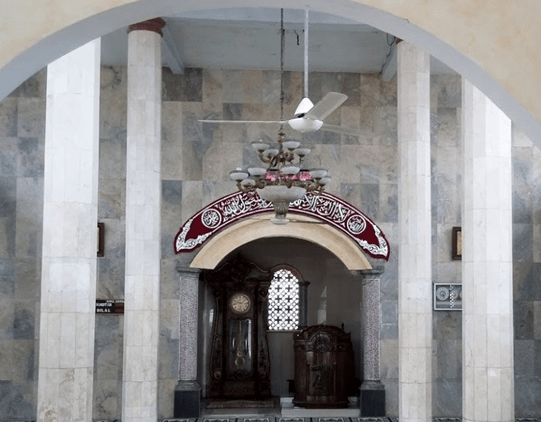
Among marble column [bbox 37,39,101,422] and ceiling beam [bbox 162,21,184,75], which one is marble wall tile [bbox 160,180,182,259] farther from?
marble column [bbox 37,39,101,422]

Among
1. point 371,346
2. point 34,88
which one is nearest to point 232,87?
point 34,88

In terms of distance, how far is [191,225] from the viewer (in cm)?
1168

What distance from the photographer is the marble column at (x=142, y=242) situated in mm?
8953

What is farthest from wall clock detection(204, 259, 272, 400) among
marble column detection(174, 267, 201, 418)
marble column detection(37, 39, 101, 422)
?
marble column detection(37, 39, 101, 422)

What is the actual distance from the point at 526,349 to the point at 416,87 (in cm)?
458

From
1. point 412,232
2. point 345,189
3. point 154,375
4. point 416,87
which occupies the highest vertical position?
point 416,87

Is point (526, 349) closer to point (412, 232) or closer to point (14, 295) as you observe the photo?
point (412, 232)

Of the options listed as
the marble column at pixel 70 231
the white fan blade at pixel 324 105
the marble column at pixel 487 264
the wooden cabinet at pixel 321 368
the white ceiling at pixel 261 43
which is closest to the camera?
the marble column at pixel 70 231

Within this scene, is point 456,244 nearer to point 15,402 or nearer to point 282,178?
point 282,178

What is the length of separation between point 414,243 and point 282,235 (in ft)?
10.4

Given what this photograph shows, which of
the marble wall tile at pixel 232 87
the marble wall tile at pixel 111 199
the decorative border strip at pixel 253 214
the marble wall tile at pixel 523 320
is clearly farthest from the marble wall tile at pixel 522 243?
the marble wall tile at pixel 111 199

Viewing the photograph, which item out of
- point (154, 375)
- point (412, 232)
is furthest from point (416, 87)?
point (154, 375)

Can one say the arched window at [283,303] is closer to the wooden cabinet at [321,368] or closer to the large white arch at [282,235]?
the wooden cabinet at [321,368]

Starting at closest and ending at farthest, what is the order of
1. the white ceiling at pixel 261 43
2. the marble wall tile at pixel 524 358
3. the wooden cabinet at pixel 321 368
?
the white ceiling at pixel 261 43 < the marble wall tile at pixel 524 358 < the wooden cabinet at pixel 321 368
